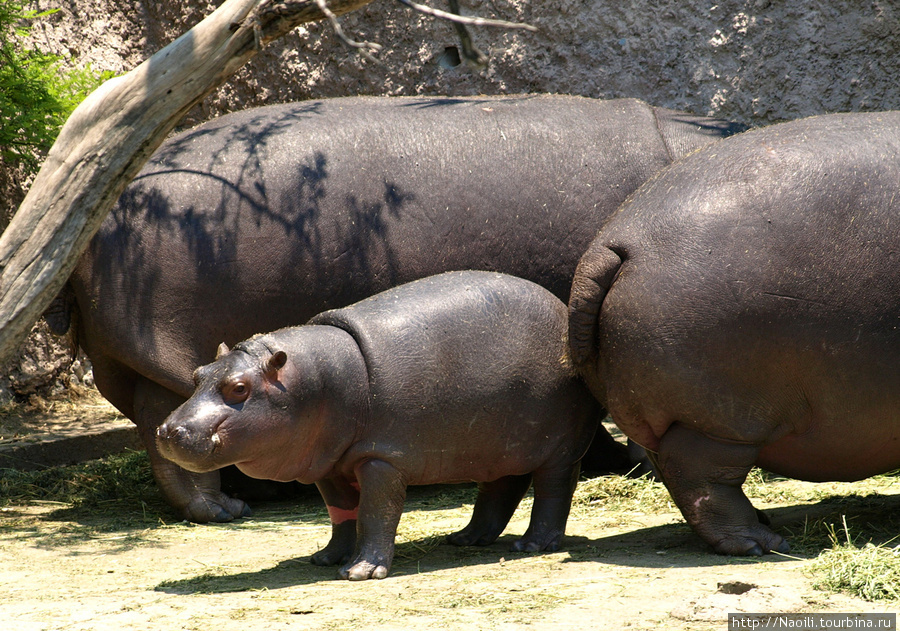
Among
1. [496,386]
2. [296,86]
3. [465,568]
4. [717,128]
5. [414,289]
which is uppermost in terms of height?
[296,86]

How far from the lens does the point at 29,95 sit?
Result: 22.2ft

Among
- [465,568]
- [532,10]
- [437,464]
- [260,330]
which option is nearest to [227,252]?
[260,330]

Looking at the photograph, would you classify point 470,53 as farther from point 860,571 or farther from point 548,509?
point 860,571

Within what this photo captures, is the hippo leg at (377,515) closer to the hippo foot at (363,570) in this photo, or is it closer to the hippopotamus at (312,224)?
the hippo foot at (363,570)

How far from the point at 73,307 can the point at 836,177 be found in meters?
3.88

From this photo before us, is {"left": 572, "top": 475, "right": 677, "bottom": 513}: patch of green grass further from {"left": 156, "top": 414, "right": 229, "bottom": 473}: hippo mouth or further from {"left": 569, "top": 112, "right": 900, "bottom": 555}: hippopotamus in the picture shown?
{"left": 156, "top": 414, "right": 229, "bottom": 473}: hippo mouth

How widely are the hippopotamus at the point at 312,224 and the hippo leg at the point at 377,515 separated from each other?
1501 millimetres

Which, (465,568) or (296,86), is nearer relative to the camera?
(465,568)

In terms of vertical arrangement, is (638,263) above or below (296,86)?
below

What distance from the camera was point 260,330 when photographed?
5.59m

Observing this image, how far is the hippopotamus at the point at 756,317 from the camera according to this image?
405cm

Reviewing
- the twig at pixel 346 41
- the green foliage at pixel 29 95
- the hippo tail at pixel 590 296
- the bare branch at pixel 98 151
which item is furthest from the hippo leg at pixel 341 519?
the green foliage at pixel 29 95

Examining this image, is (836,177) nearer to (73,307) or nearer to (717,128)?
(717,128)

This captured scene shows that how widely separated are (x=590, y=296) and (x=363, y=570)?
55.6 inches
